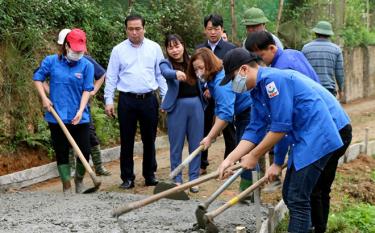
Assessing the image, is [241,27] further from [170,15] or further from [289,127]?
[289,127]

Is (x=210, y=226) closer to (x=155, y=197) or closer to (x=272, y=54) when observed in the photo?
(x=155, y=197)

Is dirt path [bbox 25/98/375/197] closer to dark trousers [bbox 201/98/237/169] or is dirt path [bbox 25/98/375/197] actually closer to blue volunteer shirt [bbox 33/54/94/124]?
dark trousers [bbox 201/98/237/169]

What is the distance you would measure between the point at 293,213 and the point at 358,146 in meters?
5.36

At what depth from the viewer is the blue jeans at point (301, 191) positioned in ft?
→ 15.5

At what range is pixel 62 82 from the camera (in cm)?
680

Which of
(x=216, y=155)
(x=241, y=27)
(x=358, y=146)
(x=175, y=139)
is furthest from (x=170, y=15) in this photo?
(x=175, y=139)

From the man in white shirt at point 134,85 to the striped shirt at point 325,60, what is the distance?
6.21 ft

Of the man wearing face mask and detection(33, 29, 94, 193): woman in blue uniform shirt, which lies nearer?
the man wearing face mask

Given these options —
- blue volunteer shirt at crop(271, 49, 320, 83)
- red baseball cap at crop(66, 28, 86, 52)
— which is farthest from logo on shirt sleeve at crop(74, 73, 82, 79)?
blue volunteer shirt at crop(271, 49, 320, 83)

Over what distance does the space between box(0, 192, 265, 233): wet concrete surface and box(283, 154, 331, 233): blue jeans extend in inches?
29.4

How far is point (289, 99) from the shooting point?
14.9 ft

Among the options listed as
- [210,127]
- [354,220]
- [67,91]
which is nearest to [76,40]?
[67,91]

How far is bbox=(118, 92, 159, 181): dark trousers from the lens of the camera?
24.2 feet

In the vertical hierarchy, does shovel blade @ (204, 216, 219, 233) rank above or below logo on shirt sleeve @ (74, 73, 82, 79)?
below
